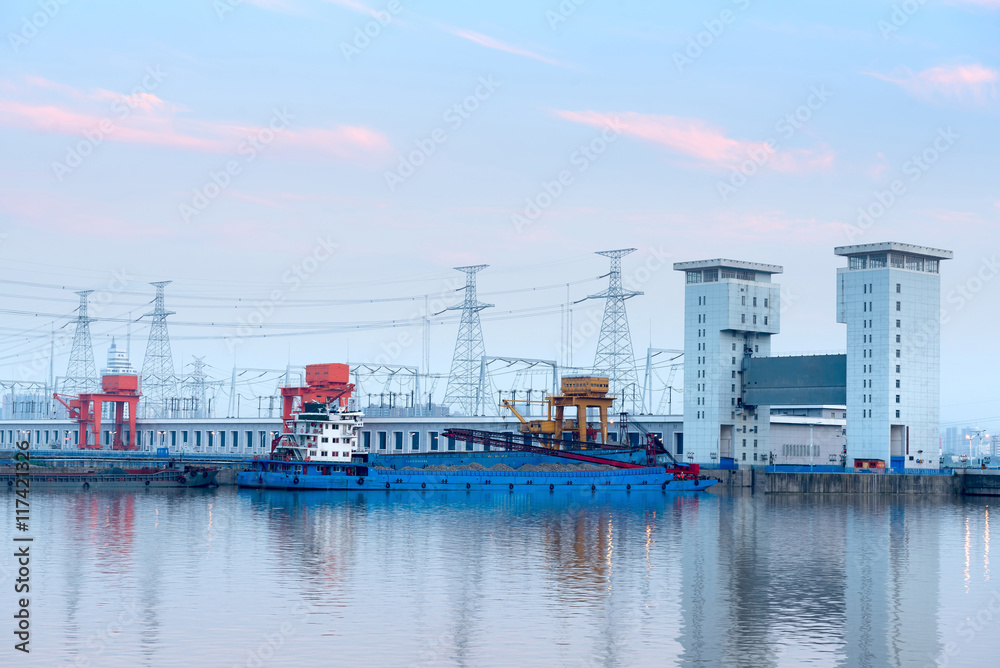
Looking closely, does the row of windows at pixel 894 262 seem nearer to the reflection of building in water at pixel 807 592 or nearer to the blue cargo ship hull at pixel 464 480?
the blue cargo ship hull at pixel 464 480

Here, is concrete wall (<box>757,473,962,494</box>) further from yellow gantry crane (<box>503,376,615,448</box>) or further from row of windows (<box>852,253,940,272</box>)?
row of windows (<box>852,253,940,272</box>)

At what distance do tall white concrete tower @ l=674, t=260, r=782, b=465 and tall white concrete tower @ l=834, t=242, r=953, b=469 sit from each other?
14.3m

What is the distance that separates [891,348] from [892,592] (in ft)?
277

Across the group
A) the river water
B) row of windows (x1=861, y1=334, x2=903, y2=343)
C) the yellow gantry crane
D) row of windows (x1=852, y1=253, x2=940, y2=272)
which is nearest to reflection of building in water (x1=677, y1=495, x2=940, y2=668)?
the river water

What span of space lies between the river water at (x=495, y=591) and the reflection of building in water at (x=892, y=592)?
15cm

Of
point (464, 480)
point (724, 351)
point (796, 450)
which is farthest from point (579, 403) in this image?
point (796, 450)

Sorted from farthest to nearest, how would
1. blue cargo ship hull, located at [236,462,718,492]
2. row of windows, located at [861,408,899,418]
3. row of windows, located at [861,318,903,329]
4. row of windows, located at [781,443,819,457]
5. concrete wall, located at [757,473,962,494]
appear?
row of windows, located at [781,443,819,457]
row of windows, located at [861,408,899,418]
row of windows, located at [861,318,903,329]
concrete wall, located at [757,473,962,494]
blue cargo ship hull, located at [236,462,718,492]

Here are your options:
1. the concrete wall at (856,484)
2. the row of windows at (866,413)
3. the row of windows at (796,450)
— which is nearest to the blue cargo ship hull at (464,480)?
the concrete wall at (856,484)

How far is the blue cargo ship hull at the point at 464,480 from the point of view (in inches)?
4665

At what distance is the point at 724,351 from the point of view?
144 meters

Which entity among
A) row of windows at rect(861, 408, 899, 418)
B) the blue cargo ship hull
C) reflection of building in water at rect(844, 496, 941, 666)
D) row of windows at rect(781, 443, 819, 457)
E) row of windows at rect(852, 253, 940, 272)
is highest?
row of windows at rect(852, 253, 940, 272)

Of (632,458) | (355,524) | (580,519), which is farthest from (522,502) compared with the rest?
(632,458)

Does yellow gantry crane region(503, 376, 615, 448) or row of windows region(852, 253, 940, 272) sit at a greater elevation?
row of windows region(852, 253, 940, 272)

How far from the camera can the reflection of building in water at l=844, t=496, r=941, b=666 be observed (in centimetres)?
3662
